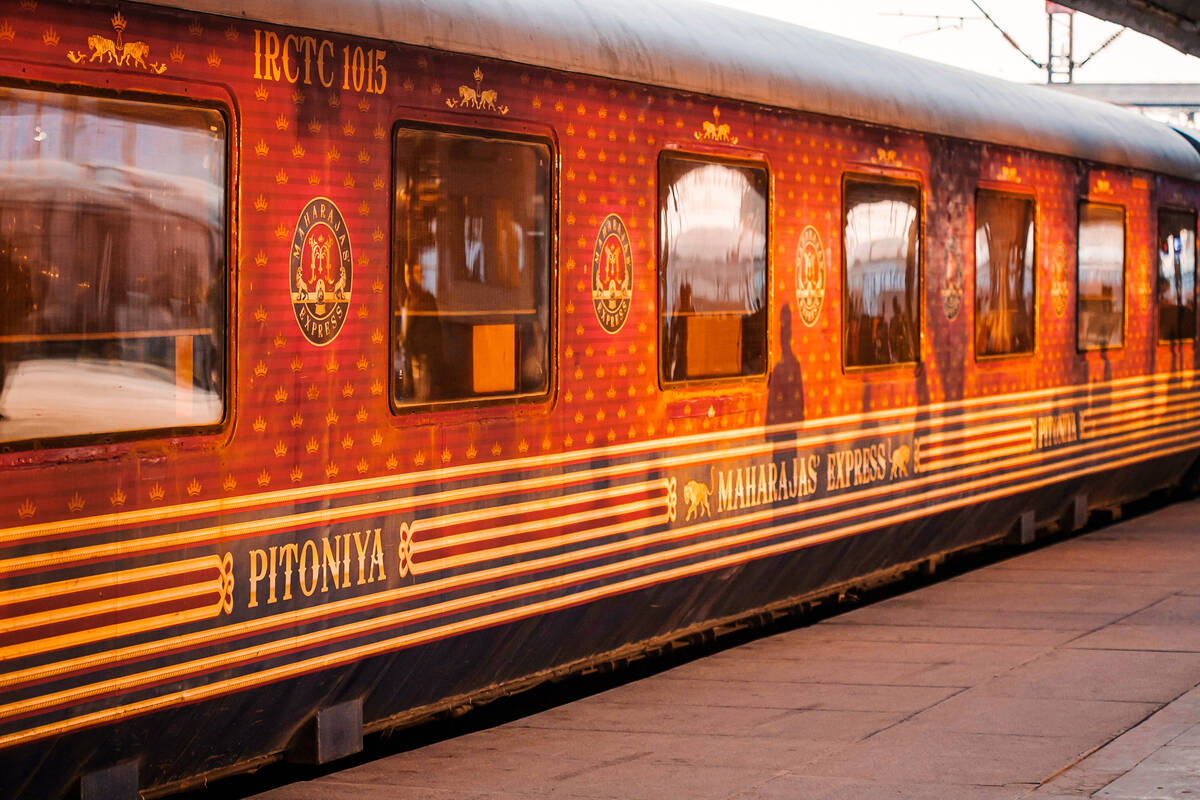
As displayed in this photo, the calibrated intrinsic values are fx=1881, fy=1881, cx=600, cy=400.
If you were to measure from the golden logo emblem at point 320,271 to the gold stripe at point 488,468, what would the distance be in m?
0.52

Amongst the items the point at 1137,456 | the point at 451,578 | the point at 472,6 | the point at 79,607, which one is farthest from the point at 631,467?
the point at 1137,456

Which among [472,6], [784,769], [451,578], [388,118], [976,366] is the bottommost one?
[784,769]

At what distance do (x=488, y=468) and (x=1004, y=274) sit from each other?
19.8 ft

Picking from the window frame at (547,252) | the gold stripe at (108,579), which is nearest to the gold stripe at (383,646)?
the gold stripe at (108,579)

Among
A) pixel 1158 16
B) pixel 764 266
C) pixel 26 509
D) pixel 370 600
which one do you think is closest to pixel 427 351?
pixel 370 600

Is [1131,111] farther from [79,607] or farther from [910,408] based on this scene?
[79,607]

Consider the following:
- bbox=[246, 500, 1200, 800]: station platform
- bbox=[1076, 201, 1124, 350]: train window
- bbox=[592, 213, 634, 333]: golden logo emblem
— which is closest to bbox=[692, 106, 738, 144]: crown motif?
bbox=[592, 213, 634, 333]: golden logo emblem

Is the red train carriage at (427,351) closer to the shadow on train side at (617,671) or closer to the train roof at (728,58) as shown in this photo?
the train roof at (728,58)

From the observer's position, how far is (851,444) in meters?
9.84

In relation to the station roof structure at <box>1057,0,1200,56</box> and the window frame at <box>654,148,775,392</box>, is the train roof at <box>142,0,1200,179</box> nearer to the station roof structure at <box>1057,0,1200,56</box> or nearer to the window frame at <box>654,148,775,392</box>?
the window frame at <box>654,148,775,392</box>

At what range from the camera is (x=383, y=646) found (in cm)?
631

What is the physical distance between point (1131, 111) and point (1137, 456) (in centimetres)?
280

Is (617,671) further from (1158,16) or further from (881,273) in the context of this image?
(1158,16)

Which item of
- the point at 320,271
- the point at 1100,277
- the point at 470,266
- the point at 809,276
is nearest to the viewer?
the point at 320,271
